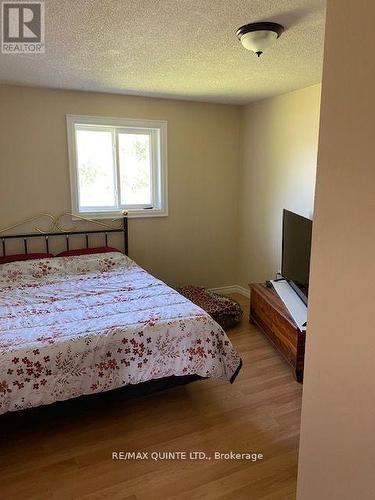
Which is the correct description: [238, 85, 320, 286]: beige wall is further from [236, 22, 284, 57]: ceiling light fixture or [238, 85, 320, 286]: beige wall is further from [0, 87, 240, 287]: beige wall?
[236, 22, 284, 57]: ceiling light fixture

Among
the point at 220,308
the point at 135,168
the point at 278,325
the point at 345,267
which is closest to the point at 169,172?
the point at 135,168

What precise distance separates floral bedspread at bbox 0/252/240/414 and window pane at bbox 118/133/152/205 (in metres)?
1.46

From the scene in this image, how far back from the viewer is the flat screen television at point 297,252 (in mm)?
2773

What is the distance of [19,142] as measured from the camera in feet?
11.1

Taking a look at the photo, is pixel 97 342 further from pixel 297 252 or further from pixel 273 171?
pixel 273 171

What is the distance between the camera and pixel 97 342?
2.02 metres

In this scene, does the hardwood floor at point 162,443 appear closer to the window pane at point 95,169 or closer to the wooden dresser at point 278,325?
the wooden dresser at point 278,325

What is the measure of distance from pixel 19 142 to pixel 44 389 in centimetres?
245

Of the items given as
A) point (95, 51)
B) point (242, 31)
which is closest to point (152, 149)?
point (95, 51)

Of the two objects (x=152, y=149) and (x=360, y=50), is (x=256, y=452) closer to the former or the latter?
(x=360, y=50)

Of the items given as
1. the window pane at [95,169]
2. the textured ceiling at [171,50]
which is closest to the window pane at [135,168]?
the window pane at [95,169]

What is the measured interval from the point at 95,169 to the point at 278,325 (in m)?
2.43

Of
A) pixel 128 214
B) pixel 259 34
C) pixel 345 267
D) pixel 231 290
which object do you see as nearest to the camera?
pixel 345 267

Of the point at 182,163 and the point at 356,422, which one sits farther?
the point at 182,163
